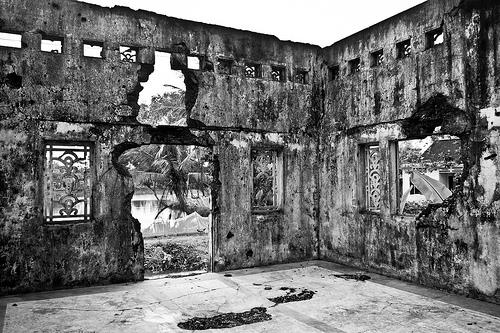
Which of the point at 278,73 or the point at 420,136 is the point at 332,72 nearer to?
the point at 278,73

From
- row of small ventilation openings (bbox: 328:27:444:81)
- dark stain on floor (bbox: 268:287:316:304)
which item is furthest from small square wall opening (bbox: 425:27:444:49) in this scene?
dark stain on floor (bbox: 268:287:316:304)

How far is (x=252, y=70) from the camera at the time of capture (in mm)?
8453

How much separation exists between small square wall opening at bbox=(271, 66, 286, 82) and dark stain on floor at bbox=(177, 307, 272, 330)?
498cm

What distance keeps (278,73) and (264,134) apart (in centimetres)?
141

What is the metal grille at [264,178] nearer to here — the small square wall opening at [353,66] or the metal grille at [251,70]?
the metal grille at [251,70]

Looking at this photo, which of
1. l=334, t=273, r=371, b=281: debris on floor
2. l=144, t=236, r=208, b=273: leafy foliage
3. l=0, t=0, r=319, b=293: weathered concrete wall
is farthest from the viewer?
l=144, t=236, r=208, b=273: leafy foliage

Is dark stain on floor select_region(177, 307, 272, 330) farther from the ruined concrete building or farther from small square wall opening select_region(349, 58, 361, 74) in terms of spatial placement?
small square wall opening select_region(349, 58, 361, 74)

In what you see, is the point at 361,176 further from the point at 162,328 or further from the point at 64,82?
the point at 64,82

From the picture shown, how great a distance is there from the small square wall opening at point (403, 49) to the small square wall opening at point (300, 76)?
85.4 inches

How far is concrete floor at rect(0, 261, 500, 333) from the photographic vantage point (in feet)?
15.8

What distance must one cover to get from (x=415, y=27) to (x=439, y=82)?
1.09 metres

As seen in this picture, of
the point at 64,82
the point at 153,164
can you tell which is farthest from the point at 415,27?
the point at 153,164

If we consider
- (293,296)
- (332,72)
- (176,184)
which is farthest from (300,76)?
(176,184)

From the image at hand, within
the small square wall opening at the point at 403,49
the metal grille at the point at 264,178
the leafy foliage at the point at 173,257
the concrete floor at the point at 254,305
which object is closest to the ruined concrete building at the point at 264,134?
the small square wall opening at the point at 403,49
